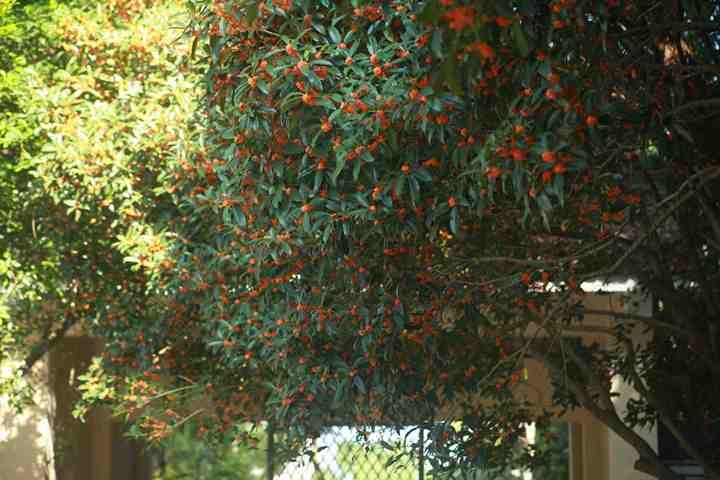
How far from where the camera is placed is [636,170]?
5496mm

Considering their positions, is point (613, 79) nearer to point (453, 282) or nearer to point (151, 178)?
point (453, 282)

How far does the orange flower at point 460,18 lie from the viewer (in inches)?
100

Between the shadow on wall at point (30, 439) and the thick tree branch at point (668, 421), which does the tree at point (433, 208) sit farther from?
the shadow on wall at point (30, 439)

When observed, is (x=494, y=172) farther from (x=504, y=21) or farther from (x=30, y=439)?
(x=30, y=439)

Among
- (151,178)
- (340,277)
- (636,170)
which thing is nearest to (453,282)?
(340,277)

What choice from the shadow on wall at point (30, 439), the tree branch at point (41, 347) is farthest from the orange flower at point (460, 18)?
the shadow on wall at point (30, 439)

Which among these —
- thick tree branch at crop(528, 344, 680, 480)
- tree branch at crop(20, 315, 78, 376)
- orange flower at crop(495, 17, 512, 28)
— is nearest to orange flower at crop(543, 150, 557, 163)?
orange flower at crop(495, 17, 512, 28)

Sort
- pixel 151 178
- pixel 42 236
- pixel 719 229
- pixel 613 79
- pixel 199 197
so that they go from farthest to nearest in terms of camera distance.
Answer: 1. pixel 42 236
2. pixel 151 178
3. pixel 199 197
4. pixel 719 229
5. pixel 613 79

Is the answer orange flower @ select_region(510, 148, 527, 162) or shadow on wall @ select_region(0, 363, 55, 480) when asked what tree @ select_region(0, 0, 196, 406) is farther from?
orange flower @ select_region(510, 148, 527, 162)

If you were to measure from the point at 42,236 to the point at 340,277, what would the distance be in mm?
3682

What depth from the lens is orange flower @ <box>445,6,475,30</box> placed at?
2.55 m

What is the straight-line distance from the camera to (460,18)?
A: 100 inches

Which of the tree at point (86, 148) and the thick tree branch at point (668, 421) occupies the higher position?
the tree at point (86, 148)

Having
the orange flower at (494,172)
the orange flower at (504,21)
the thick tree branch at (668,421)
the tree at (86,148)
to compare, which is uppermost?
the tree at (86,148)
